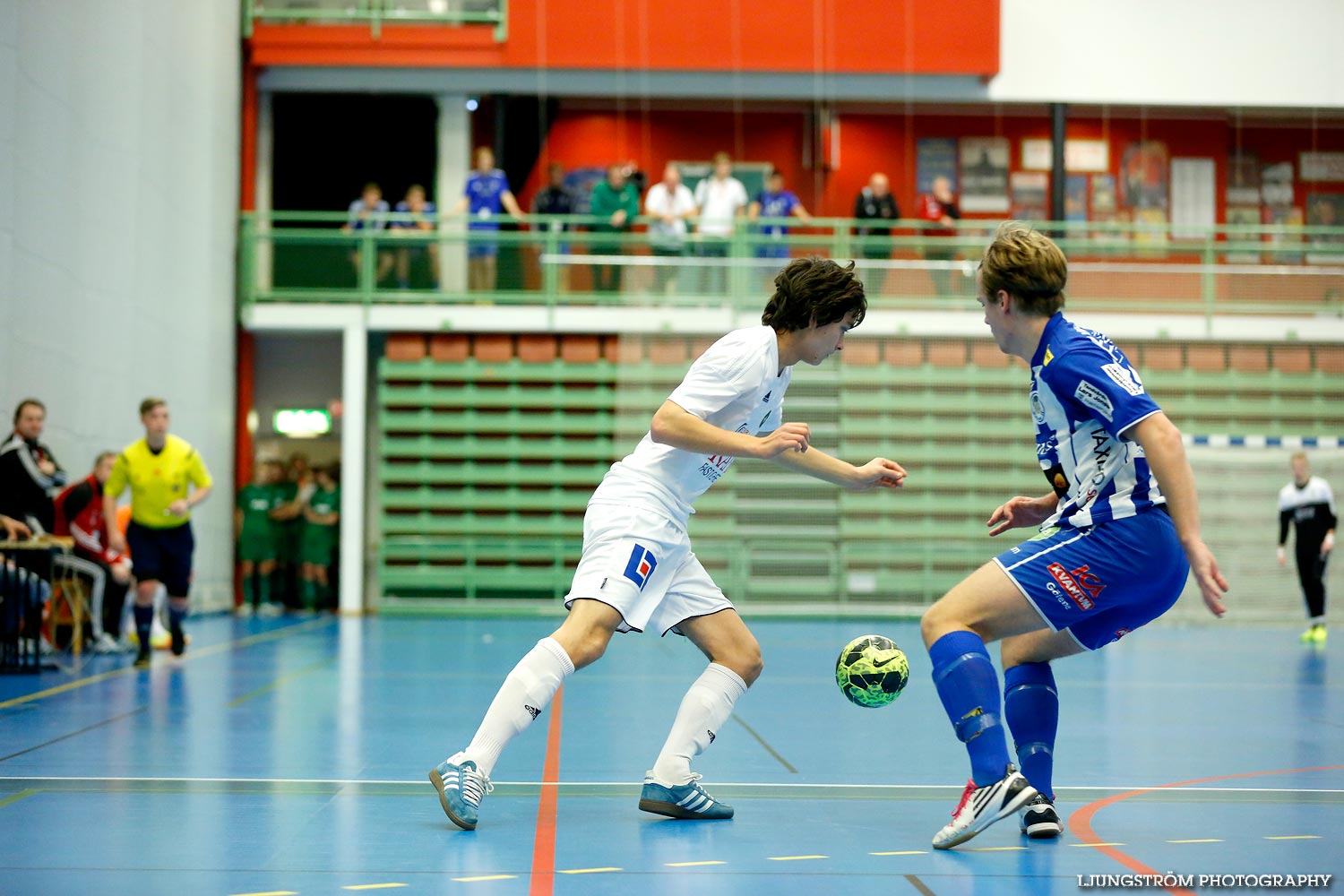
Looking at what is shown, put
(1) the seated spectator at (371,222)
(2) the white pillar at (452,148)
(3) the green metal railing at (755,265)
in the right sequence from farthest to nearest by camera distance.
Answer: (2) the white pillar at (452,148) < (1) the seated spectator at (371,222) < (3) the green metal railing at (755,265)

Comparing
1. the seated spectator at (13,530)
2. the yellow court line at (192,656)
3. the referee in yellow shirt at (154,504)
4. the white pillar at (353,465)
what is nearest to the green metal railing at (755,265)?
the white pillar at (353,465)

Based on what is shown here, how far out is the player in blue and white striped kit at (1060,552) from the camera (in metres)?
4.13

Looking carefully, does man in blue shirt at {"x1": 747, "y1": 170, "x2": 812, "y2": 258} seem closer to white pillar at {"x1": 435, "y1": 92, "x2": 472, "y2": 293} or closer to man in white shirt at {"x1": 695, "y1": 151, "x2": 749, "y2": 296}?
man in white shirt at {"x1": 695, "y1": 151, "x2": 749, "y2": 296}

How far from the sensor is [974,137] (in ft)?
75.6

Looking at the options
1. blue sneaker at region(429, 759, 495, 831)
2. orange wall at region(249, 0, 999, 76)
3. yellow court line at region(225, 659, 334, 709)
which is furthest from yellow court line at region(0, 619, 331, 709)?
orange wall at region(249, 0, 999, 76)

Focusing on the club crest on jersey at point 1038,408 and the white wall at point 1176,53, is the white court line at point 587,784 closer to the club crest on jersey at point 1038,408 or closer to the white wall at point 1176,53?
the club crest on jersey at point 1038,408

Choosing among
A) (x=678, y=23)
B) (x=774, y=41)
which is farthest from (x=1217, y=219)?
(x=678, y=23)

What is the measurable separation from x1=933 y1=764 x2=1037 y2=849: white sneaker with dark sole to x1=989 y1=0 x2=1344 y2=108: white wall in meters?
18.7

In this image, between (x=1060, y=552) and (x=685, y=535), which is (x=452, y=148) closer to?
(x=685, y=535)

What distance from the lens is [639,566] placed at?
4.57m

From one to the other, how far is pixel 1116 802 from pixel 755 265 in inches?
565

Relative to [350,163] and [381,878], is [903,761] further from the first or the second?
[350,163]

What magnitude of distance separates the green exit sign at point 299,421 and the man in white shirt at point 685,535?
17397 mm

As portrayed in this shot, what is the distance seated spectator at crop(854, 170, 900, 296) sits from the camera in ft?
62.4
